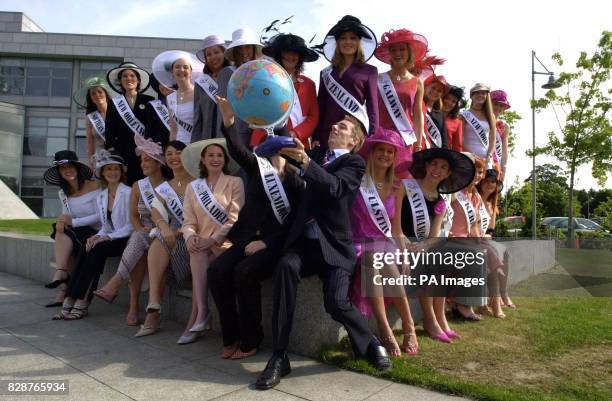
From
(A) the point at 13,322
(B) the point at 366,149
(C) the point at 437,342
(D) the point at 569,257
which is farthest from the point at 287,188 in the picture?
(D) the point at 569,257

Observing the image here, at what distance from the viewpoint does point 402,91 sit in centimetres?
477

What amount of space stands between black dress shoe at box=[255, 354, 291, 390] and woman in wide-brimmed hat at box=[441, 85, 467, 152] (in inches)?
145

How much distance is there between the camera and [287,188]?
3650 mm

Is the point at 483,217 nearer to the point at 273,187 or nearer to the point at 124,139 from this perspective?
the point at 273,187

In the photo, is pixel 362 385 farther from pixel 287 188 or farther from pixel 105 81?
pixel 105 81

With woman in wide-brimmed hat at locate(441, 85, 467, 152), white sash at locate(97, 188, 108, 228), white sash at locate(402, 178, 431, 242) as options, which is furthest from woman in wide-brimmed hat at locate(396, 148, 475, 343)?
white sash at locate(97, 188, 108, 228)

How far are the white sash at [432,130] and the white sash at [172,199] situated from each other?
111 inches

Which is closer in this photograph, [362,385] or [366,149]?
[362,385]

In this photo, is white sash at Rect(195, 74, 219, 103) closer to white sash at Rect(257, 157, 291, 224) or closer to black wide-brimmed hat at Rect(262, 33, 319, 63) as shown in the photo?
black wide-brimmed hat at Rect(262, 33, 319, 63)

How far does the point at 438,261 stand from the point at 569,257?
327 inches

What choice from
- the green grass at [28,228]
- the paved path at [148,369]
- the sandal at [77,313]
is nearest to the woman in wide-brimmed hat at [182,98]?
the sandal at [77,313]

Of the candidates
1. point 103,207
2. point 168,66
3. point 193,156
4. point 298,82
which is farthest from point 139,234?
point 168,66

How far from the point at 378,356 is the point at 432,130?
2.98m

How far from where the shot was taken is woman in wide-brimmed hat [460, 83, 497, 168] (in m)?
5.91
